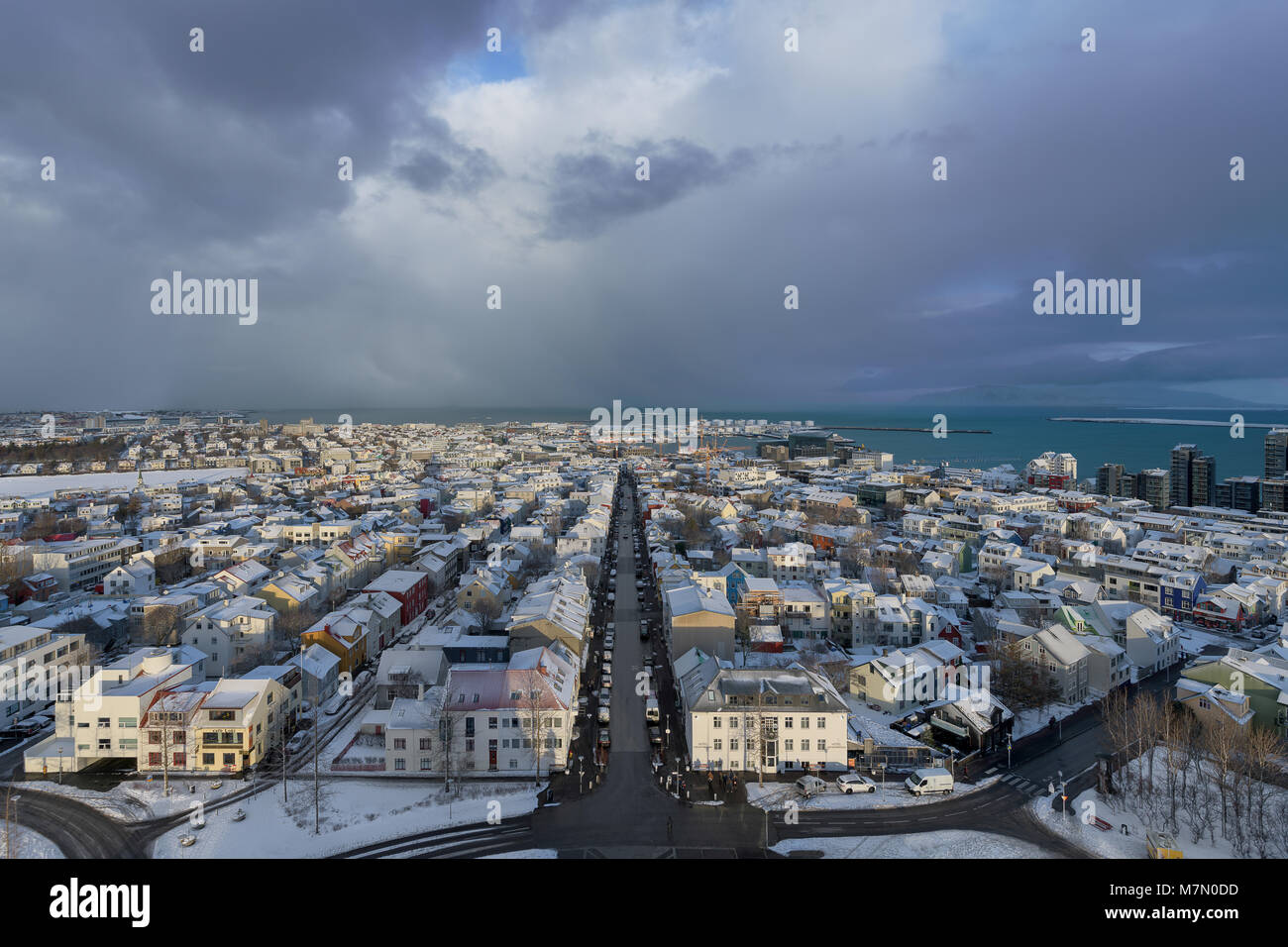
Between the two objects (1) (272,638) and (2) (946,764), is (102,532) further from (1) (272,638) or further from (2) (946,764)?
(2) (946,764)

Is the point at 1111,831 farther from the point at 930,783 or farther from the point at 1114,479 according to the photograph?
the point at 1114,479

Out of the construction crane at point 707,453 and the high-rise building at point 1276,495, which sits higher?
the construction crane at point 707,453

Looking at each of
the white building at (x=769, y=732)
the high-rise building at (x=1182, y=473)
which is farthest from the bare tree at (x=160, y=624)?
the high-rise building at (x=1182, y=473)

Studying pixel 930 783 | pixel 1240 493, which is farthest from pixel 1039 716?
pixel 1240 493

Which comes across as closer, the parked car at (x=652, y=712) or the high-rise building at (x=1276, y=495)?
the parked car at (x=652, y=712)

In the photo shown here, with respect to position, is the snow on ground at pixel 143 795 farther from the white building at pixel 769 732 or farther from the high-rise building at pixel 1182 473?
the high-rise building at pixel 1182 473

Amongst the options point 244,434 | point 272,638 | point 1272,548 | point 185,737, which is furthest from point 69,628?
point 244,434
